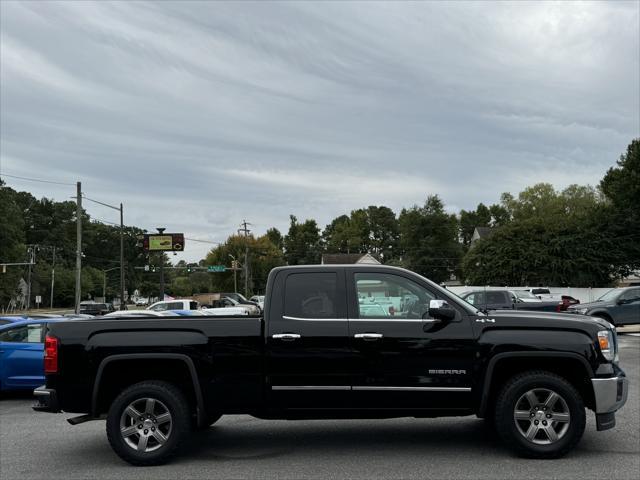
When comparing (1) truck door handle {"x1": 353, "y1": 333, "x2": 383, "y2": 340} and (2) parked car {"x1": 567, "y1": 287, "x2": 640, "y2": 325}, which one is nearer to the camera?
(1) truck door handle {"x1": 353, "y1": 333, "x2": 383, "y2": 340}

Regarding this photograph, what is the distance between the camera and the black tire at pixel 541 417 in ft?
20.0

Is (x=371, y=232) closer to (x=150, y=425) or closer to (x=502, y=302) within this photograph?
(x=502, y=302)

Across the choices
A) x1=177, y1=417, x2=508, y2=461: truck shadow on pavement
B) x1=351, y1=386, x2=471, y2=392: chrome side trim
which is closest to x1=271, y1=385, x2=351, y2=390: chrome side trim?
x1=351, y1=386, x2=471, y2=392: chrome side trim

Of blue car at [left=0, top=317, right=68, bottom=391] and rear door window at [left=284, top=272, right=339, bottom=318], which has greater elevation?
rear door window at [left=284, top=272, right=339, bottom=318]

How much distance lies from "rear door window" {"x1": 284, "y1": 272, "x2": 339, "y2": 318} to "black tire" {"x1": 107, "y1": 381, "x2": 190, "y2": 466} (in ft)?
4.61

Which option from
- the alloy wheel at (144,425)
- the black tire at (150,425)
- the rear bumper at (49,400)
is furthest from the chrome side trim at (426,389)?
the rear bumper at (49,400)

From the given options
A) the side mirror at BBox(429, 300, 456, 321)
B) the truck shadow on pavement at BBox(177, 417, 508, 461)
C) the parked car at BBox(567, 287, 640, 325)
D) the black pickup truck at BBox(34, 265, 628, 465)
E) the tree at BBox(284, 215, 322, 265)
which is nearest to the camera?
the side mirror at BBox(429, 300, 456, 321)

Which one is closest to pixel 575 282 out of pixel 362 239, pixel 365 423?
pixel 365 423

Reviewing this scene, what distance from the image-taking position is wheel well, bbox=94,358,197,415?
21.0 ft

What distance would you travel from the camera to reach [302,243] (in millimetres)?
146000

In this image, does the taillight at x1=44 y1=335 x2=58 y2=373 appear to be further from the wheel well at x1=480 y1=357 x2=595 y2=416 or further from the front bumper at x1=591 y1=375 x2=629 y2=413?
the front bumper at x1=591 y1=375 x2=629 y2=413

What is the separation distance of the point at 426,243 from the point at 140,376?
90.8 metres

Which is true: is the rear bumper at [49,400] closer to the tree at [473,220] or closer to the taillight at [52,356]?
the taillight at [52,356]

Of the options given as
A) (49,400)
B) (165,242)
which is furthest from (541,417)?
(165,242)
